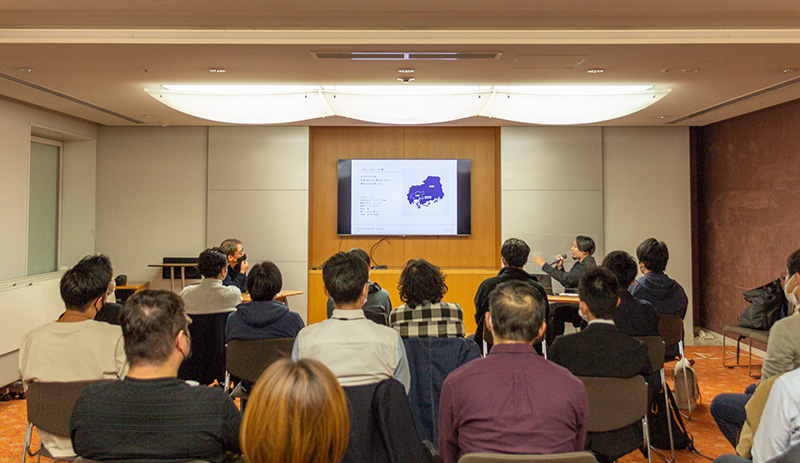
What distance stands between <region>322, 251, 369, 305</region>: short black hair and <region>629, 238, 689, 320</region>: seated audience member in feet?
8.74

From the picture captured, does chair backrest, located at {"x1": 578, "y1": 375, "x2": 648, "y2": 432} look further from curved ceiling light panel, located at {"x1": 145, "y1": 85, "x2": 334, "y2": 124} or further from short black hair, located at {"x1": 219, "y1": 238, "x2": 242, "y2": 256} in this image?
curved ceiling light panel, located at {"x1": 145, "y1": 85, "x2": 334, "y2": 124}

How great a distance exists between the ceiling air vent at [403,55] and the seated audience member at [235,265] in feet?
7.25

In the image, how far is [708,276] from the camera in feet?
24.9

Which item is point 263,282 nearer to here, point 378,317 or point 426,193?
point 378,317

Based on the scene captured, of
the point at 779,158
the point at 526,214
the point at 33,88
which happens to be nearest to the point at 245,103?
the point at 33,88

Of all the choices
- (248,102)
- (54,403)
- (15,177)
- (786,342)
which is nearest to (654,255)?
(786,342)

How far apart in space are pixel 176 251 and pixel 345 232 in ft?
7.03

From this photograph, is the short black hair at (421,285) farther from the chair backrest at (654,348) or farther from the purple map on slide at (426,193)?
the purple map on slide at (426,193)

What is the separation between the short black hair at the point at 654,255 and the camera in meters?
4.40

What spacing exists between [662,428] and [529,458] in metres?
2.58

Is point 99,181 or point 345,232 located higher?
point 99,181

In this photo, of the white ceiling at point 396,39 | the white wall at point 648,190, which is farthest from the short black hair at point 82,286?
the white wall at point 648,190
